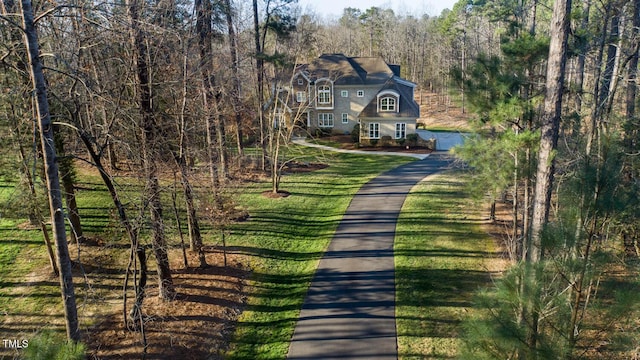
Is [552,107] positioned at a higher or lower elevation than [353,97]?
lower

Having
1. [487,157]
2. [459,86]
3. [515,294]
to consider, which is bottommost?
[515,294]

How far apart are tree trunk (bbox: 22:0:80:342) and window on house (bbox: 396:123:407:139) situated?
29982 millimetres

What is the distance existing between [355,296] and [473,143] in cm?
572

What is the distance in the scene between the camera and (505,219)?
1783 cm

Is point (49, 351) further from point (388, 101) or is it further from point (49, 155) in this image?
point (388, 101)

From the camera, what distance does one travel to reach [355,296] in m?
11.8

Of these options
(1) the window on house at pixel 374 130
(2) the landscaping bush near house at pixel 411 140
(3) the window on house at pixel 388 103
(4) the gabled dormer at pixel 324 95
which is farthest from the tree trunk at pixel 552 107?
(4) the gabled dormer at pixel 324 95

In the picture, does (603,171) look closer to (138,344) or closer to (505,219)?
(138,344)

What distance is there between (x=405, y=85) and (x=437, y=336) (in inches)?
1173

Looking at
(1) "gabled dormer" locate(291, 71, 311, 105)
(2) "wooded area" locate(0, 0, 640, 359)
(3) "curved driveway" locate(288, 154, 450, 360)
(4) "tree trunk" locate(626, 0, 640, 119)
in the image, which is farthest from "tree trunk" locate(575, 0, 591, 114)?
(1) "gabled dormer" locate(291, 71, 311, 105)

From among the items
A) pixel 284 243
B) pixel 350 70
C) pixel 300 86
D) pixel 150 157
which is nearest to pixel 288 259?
pixel 284 243

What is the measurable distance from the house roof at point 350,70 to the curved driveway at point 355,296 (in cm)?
1997

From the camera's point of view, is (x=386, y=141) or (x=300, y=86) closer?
(x=386, y=141)

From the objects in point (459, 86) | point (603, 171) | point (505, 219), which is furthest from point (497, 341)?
point (505, 219)
